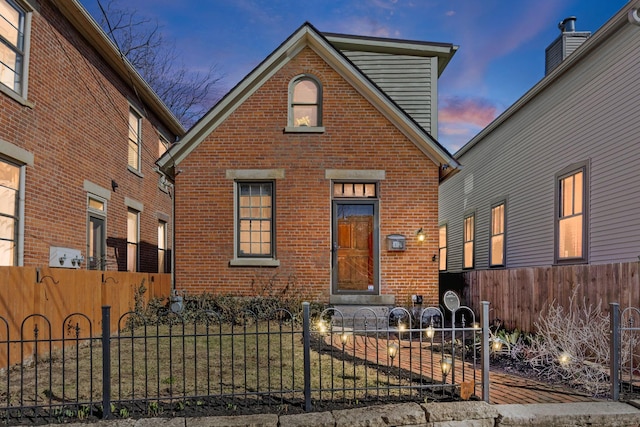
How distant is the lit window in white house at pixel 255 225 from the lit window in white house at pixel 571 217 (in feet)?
23.0

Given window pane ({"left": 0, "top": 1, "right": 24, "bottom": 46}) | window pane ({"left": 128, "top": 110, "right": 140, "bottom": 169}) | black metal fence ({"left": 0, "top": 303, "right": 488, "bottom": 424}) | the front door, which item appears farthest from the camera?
window pane ({"left": 128, "top": 110, "right": 140, "bottom": 169})

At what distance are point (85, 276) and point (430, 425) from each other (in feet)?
22.2

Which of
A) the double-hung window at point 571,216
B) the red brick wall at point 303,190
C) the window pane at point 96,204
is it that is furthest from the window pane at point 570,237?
the window pane at point 96,204

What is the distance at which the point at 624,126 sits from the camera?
9.48 metres

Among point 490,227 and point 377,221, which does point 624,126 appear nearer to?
point 377,221

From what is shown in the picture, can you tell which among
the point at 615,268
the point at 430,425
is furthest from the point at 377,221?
the point at 430,425

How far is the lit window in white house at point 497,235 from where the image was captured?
49.7 feet

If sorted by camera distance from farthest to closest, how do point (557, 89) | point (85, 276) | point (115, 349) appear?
point (557, 89), point (85, 276), point (115, 349)

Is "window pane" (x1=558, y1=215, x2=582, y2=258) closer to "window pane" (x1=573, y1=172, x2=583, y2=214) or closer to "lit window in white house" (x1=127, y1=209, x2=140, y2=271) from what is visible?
"window pane" (x1=573, y1=172, x2=583, y2=214)

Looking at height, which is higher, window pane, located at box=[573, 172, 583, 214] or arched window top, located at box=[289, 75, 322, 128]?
arched window top, located at box=[289, 75, 322, 128]

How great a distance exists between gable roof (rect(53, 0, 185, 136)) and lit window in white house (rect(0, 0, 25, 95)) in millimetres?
1220

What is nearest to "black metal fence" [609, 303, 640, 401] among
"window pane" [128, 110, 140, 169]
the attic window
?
the attic window

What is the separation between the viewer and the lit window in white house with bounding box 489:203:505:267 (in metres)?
15.1

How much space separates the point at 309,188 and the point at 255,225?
1563 mm
